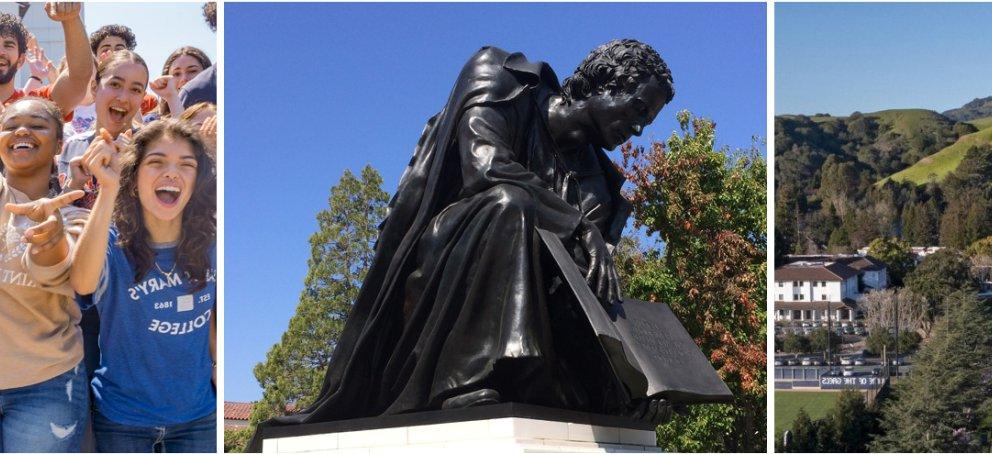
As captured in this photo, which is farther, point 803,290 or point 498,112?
point 803,290

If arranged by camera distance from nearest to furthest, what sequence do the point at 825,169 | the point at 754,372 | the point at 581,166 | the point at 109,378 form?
the point at 581,166 < the point at 109,378 < the point at 754,372 < the point at 825,169

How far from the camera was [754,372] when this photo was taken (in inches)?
795

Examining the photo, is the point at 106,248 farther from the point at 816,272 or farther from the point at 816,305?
the point at 816,272

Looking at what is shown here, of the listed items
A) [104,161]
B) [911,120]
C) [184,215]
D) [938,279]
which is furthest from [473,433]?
[911,120]

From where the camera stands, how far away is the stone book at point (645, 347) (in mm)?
7168

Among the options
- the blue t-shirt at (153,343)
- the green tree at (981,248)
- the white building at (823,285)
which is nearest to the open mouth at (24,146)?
the blue t-shirt at (153,343)

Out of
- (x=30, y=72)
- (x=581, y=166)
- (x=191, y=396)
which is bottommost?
(x=191, y=396)

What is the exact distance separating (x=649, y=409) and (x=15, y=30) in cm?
1327

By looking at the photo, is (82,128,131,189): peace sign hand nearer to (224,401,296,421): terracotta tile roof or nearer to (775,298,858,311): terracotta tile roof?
(224,401,296,421): terracotta tile roof

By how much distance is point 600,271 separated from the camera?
298 inches

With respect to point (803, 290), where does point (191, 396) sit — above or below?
below

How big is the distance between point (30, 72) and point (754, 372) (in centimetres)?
1088

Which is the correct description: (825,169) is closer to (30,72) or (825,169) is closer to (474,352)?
(30,72)

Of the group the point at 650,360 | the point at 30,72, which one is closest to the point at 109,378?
the point at 30,72
